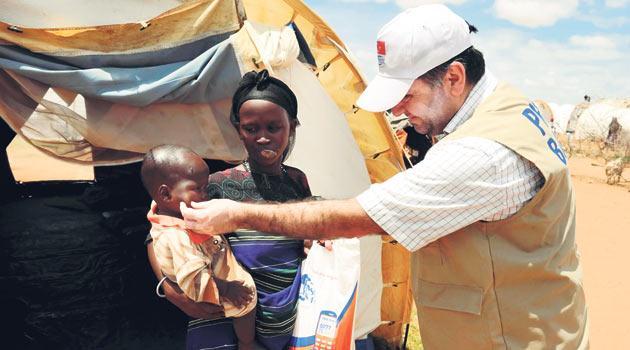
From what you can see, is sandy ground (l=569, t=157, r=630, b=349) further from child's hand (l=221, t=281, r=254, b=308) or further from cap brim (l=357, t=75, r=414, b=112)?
cap brim (l=357, t=75, r=414, b=112)

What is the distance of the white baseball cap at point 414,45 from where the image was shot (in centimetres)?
151

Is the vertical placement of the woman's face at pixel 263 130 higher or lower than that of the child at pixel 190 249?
higher

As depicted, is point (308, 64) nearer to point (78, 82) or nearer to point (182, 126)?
point (182, 126)

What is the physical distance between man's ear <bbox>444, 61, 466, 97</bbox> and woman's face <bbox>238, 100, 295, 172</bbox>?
2.65 ft

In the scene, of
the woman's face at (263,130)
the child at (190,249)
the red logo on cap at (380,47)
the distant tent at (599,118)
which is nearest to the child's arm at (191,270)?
the child at (190,249)

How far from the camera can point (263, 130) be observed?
2154mm

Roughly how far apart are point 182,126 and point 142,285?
139cm

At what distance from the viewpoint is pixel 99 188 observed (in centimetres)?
390

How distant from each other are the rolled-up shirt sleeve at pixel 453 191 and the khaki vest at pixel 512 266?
36 mm

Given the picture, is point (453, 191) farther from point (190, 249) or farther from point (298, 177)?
point (298, 177)

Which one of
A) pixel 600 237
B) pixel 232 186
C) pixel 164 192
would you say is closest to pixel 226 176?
pixel 232 186

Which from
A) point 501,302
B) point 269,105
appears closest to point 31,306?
point 269,105

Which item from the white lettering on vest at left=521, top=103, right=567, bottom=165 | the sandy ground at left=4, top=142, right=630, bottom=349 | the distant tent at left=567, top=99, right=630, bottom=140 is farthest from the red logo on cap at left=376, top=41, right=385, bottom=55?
the distant tent at left=567, top=99, right=630, bottom=140

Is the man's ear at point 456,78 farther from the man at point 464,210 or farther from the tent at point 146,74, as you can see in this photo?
the tent at point 146,74
